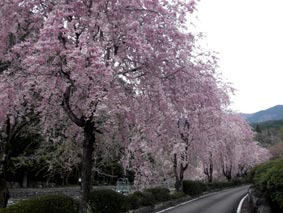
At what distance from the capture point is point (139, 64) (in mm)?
9734

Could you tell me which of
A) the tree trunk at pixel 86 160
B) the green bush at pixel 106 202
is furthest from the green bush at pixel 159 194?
the tree trunk at pixel 86 160

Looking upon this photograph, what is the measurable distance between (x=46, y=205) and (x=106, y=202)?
3349mm

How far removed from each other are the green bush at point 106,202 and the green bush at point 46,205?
116 cm

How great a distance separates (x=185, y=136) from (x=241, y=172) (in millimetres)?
36548

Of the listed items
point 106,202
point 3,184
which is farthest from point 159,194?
point 3,184

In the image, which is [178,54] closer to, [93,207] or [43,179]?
[93,207]

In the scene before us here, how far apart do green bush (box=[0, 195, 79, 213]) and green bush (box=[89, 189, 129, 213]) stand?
116 centimetres

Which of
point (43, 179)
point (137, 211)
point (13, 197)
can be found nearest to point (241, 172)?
point (43, 179)

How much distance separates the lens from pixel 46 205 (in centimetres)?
900

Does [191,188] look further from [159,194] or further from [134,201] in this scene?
[134,201]

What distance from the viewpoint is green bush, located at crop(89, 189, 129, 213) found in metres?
11.5

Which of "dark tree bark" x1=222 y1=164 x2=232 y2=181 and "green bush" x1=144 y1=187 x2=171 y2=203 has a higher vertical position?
"dark tree bark" x1=222 y1=164 x2=232 y2=181

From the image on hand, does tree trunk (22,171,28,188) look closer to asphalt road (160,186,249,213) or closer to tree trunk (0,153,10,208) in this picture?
asphalt road (160,186,249,213)

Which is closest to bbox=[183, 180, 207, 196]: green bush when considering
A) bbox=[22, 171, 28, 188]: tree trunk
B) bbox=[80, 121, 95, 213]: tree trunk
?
bbox=[80, 121, 95, 213]: tree trunk
